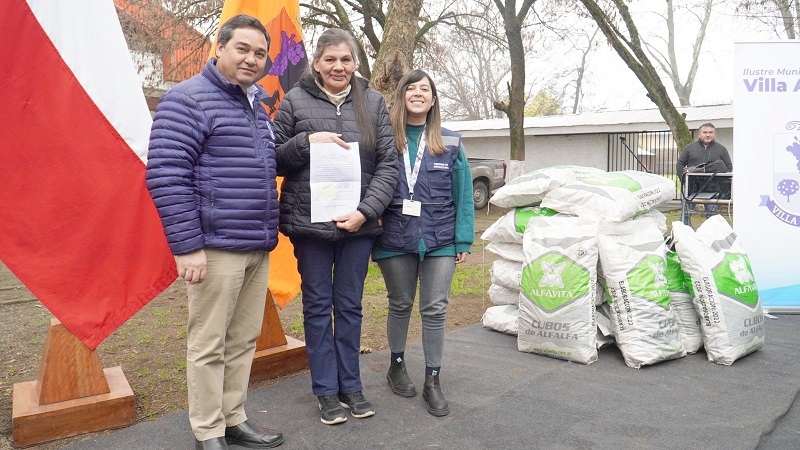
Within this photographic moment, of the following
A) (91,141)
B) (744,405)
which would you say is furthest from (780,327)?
(91,141)

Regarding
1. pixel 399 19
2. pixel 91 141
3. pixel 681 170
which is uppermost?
pixel 399 19

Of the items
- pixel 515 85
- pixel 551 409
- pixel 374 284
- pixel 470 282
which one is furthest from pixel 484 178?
pixel 551 409

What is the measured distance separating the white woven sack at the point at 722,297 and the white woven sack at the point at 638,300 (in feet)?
0.52

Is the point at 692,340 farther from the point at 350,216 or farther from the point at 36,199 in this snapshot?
the point at 36,199

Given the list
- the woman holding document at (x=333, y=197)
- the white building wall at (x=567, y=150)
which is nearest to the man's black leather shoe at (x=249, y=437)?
the woman holding document at (x=333, y=197)

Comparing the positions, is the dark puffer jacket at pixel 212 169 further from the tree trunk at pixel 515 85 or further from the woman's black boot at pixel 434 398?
the tree trunk at pixel 515 85

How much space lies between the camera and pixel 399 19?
22.7ft

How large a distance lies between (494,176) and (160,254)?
12.6m

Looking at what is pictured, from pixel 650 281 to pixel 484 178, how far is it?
11152mm

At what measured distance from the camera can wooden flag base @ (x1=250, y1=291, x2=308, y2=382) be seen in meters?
3.50

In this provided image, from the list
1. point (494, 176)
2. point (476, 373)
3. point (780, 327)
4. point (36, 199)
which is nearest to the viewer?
point (36, 199)

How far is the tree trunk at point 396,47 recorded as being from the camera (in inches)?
263

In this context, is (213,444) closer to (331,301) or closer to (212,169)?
(331,301)

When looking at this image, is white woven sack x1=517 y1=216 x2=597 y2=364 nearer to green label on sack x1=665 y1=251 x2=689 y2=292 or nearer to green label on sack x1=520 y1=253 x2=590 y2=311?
green label on sack x1=520 y1=253 x2=590 y2=311
